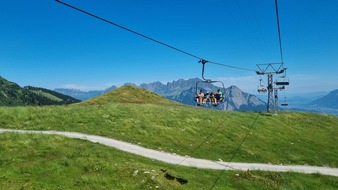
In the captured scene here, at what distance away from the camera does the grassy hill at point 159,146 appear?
2738 centimetres

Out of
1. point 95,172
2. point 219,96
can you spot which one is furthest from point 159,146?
point 95,172

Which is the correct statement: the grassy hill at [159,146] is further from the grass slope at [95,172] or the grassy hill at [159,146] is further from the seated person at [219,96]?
the seated person at [219,96]

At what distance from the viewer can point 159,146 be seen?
142 ft

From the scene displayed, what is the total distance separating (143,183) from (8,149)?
15.8m

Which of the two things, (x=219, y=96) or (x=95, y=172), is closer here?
(x=95, y=172)

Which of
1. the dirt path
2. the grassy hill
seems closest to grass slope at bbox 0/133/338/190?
the grassy hill

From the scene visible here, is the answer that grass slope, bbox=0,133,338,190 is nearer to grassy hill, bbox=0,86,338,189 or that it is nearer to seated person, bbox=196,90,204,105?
grassy hill, bbox=0,86,338,189

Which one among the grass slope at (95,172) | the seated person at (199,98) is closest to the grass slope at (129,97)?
the seated person at (199,98)

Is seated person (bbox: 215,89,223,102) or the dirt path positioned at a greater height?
seated person (bbox: 215,89,223,102)

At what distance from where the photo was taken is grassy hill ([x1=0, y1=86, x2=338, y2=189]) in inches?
1078

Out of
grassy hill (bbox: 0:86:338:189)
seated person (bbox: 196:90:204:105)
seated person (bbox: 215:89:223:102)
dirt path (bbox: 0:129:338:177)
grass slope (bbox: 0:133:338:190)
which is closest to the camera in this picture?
grass slope (bbox: 0:133:338:190)

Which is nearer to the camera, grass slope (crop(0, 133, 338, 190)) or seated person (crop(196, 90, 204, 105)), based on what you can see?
grass slope (crop(0, 133, 338, 190))

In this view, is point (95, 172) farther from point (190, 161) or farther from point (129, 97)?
point (129, 97)

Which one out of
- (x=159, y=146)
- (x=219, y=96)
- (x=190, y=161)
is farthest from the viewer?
(x=219, y=96)
